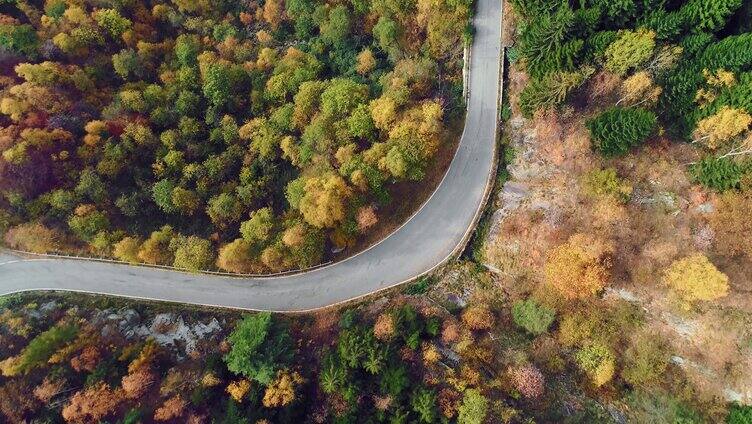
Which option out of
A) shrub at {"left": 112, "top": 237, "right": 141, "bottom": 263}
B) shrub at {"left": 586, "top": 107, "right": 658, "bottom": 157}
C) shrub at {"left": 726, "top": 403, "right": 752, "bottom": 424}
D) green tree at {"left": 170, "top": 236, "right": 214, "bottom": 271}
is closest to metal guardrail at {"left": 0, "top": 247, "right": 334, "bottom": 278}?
green tree at {"left": 170, "top": 236, "right": 214, "bottom": 271}

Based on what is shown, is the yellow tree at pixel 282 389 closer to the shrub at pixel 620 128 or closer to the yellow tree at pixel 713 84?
the shrub at pixel 620 128

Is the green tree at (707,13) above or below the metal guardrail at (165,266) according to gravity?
above

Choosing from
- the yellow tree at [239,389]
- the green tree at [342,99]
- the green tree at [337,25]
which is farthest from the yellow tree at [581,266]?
the green tree at [337,25]

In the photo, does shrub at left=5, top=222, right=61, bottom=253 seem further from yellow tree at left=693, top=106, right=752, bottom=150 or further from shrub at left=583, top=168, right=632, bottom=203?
yellow tree at left=693, top=106, right=752, bottom=150

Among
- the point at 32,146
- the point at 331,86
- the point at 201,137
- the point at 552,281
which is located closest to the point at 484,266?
the point at 552,281

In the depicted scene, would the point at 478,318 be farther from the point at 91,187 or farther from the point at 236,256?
the point at 91,187

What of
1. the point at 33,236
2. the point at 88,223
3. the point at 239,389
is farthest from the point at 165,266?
the point at 239,389

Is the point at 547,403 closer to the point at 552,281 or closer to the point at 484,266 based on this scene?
the point at 552,281
